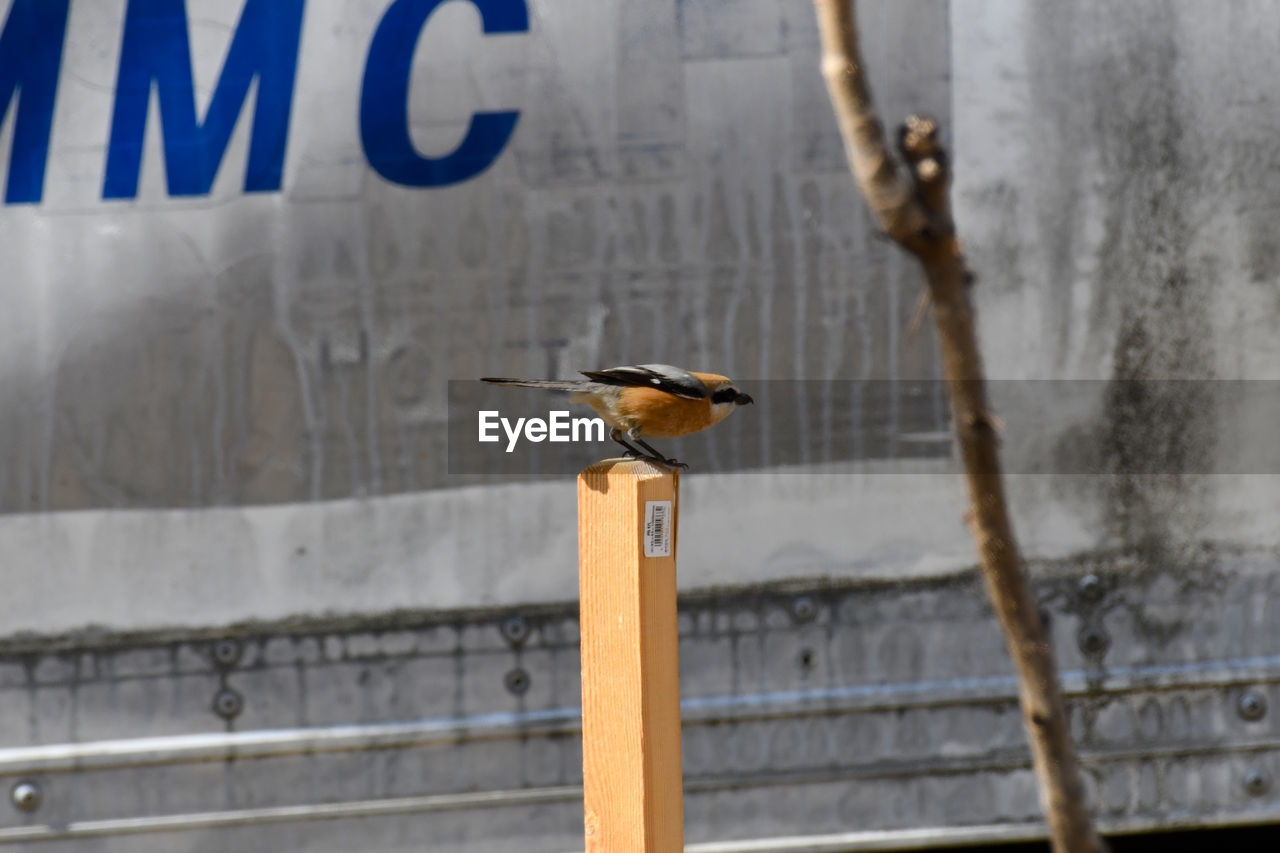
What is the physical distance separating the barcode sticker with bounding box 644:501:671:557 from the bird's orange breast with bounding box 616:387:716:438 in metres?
0.30

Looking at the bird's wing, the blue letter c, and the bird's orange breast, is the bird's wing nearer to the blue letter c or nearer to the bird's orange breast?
the bird's orange breast

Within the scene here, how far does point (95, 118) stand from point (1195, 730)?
3.92 metres

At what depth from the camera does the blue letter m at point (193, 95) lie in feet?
11.1

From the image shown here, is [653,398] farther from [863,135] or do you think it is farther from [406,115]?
[406,115]

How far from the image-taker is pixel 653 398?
2090 millimetres

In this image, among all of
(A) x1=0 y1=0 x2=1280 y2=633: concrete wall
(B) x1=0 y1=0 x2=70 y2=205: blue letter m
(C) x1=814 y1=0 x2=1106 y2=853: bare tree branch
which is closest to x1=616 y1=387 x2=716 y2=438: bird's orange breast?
(C) x1=814 y1=0 x2=1106 y2=853: bare tree branch

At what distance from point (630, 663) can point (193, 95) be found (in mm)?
2499

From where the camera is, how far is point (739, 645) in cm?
348

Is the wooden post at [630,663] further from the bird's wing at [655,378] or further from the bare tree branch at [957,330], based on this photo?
the bare tree branch at [957,330]

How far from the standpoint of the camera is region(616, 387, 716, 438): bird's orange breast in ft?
6.87

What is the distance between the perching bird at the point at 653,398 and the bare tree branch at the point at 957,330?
1145 mm

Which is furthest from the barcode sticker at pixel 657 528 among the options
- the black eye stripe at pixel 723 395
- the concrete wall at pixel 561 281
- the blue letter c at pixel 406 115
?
the blue letter c at pixel 406 115

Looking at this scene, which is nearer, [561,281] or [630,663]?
[630,663]

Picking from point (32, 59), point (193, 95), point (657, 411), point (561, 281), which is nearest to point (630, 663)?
point (657, 411)
